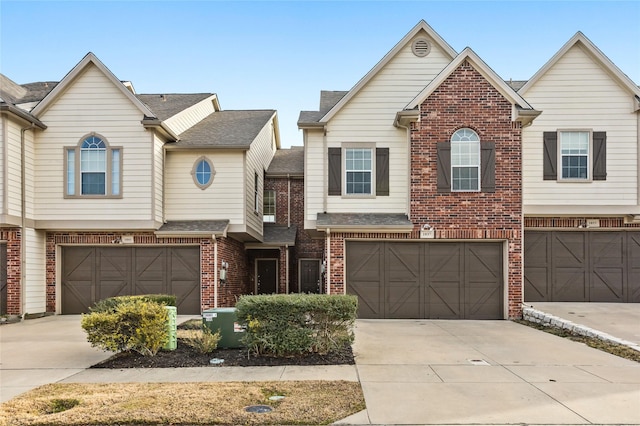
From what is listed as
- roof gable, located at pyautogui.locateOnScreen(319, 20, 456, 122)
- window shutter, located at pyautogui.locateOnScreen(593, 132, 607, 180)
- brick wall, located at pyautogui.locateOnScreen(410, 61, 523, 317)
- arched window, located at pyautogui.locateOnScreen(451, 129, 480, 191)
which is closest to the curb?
brick wall, located at pyautogui.locateOnScreen(410, 61, 523, 317)

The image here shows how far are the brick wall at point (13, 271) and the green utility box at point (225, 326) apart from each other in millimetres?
8443

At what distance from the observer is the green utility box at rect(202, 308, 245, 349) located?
9.78 meters

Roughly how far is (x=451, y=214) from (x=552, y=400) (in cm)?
856

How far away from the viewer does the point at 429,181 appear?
14.8 metres

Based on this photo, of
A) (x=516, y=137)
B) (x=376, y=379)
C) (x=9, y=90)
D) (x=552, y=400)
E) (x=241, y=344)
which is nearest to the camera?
(x=552, y=400)

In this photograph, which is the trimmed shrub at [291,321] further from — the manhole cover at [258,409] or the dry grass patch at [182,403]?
the manhole cover at [258,409]

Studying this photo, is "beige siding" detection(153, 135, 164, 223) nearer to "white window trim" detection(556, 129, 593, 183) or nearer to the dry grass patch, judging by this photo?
the dry grass patch

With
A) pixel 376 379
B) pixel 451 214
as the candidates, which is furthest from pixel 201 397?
pixel 451 214

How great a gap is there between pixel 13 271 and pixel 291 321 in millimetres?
10516

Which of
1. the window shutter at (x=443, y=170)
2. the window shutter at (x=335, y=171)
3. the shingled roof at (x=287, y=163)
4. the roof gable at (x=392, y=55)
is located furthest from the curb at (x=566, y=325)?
the shingled roof at (x=287, y=163)

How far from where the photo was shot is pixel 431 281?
14.9 meters

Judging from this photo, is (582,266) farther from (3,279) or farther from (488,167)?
(3,279)

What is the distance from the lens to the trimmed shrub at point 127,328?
8961mm

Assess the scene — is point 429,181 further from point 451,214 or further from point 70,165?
point 70,165
